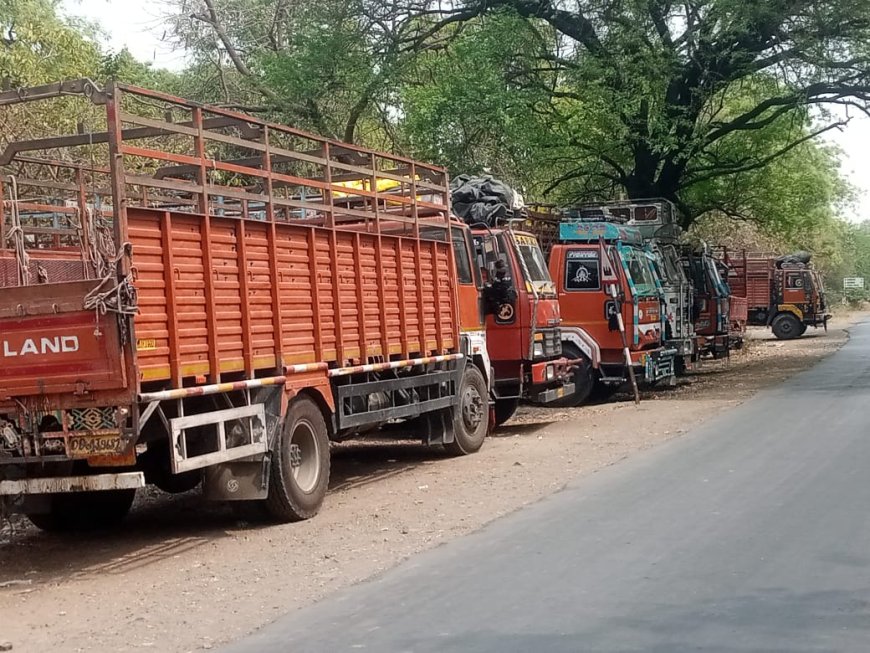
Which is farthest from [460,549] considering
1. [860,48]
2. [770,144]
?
[770,144]

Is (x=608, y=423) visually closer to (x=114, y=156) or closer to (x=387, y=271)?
(x=387, y=271)

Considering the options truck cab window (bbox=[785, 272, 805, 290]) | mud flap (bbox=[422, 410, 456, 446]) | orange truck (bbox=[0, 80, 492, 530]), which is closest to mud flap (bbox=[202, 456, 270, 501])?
orange truck (bbox=[0, 80, 492, 530])

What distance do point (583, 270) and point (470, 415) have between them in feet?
16.8

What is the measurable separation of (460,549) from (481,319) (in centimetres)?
563

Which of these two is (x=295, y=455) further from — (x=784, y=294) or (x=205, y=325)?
(x=784, y=294)

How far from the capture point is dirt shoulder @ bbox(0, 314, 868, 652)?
584cm

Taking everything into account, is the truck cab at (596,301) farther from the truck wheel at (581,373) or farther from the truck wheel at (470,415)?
the truck wheel at (470,415)

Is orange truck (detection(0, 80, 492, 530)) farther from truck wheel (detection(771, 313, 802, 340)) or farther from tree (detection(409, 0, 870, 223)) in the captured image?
truck wheel (detection(771, 313, 802, 340))

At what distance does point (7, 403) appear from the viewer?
6840 mm

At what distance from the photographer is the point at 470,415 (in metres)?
11.9

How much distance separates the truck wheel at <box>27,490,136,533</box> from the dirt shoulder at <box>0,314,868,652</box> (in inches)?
6.0

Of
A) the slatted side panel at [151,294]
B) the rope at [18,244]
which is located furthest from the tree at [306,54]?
the slatted side panel at [151,294]

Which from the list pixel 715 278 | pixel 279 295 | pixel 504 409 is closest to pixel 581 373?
pixel 504 409

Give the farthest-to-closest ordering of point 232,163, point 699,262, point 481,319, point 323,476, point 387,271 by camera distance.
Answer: point 699,262 < point 481,319 < point 387,271 < point 323,476 < point 232,163
